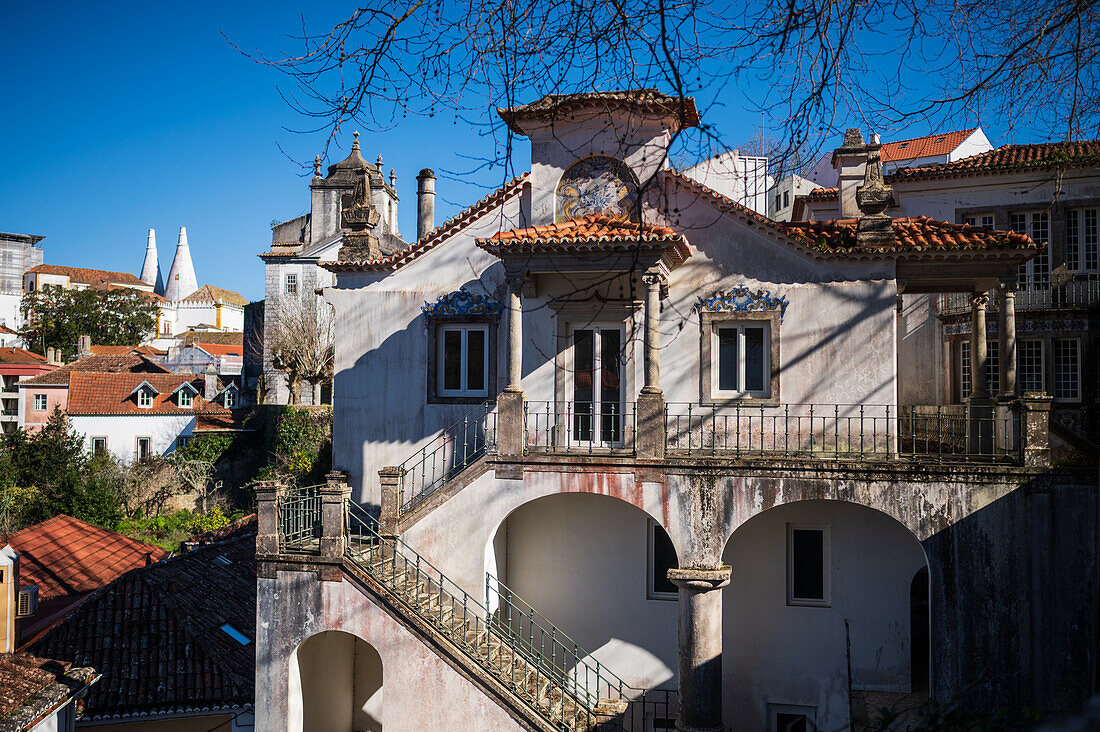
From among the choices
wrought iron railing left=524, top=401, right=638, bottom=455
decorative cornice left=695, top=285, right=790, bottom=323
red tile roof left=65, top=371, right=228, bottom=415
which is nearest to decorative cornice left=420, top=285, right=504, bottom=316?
wrought iron railing left=524, top=401, right=638, bottom=455

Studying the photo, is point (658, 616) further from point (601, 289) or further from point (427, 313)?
point (427, 313)

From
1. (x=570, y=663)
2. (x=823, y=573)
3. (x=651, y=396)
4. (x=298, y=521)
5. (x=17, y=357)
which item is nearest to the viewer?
(x=651, y=396)

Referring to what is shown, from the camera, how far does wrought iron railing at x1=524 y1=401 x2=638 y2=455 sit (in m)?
13.9

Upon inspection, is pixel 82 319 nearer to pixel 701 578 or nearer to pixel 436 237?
pixel 436 237

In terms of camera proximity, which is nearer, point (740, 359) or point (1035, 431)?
point (1035, 431)

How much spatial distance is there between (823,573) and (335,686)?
8623 millimetres

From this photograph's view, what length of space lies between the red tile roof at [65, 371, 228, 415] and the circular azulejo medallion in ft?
104

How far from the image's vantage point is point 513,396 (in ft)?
44.3

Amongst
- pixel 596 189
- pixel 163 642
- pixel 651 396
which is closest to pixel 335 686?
pixel 163 642

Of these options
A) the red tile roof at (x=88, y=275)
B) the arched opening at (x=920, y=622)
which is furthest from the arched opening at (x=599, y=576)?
the red tile roof at (x=88, y=275)

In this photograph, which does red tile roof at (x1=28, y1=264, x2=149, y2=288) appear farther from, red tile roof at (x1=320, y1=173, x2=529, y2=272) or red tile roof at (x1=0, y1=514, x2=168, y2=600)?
red tile roof at (x1=320, y1=173, x2=529, y2=272)

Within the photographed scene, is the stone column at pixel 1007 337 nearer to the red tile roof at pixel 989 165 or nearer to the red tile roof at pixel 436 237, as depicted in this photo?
the red tile roof at pixel 989 165

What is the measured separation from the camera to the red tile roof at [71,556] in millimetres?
22148

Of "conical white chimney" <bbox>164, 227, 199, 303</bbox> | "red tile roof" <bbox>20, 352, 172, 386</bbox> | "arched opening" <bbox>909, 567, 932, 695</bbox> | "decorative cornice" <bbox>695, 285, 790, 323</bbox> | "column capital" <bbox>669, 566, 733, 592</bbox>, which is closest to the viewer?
"column capital" <bbox>669, 566, 733, 592</bbox>
